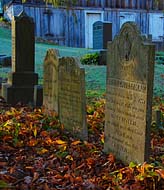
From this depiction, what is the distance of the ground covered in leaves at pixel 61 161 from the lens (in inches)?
152

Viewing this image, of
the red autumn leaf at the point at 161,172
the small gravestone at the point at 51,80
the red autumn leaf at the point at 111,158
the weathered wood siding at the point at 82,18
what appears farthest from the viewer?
the weathered wood siding at the point at 82,18

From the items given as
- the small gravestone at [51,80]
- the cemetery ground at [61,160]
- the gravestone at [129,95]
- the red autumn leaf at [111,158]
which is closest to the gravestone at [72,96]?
the cemetery ground at [61,160]

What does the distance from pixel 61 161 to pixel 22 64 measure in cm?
442

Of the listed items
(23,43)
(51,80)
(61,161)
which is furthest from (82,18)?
(61,161)

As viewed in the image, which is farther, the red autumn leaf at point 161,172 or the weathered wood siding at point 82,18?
the weathered wood siding at point 82,18

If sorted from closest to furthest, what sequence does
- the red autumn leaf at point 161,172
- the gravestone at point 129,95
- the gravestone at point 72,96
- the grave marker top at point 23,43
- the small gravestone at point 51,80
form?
1. the red autumn leaf at point 161,172
2. the gravestone at point 129,95
3. the gravestone at point 72,96
4. the small gravestone at point 51,80
5. the grave marker top at point 23,43

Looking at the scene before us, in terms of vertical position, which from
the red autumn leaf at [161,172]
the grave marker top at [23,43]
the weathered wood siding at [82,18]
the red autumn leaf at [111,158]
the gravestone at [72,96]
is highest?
the weathered wood siding at [82,18]

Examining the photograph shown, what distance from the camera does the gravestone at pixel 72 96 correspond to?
5.70 meters

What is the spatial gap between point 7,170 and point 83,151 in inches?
47.8

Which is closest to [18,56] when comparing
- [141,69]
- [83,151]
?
[83,151]

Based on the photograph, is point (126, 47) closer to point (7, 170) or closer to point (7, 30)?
point (7, 170)

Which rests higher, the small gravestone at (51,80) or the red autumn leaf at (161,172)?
the small gravestone at (51,80)

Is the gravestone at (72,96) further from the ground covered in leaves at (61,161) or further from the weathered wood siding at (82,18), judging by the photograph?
the weathered wood siding at (82,18)

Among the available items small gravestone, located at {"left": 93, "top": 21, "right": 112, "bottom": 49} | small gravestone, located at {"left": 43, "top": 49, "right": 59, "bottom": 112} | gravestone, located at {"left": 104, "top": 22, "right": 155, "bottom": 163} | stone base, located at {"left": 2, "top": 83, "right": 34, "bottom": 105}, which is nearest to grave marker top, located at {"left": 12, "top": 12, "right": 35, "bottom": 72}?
stone base, located at {"left": 2, "top": 83, "right": 34, "bottom": 105}
